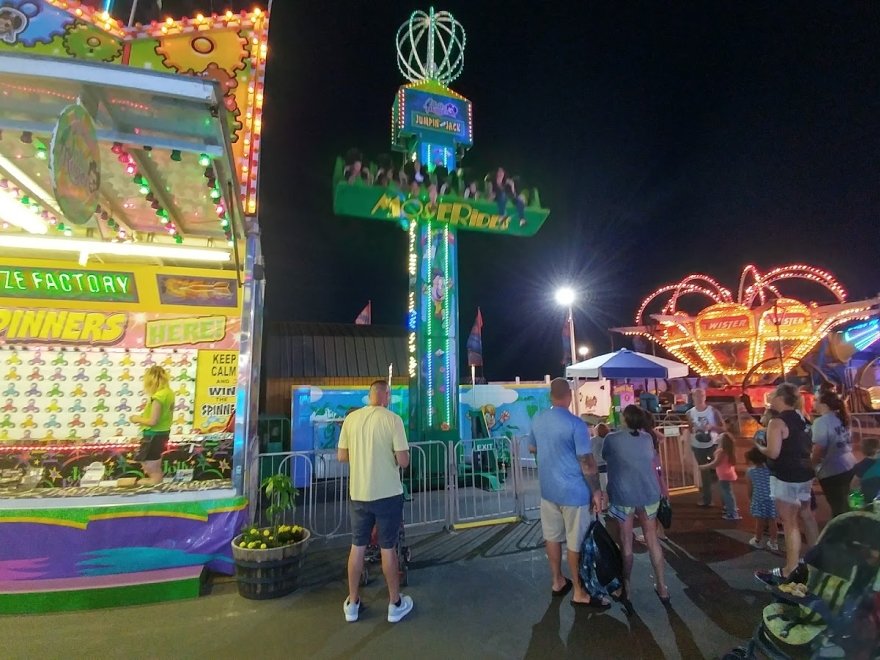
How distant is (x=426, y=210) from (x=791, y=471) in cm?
810

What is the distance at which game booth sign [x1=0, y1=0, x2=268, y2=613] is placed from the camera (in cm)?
421

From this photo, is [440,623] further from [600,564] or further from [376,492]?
[600,564]

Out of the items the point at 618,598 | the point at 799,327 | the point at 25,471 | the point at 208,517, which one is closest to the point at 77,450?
the point at 25,471

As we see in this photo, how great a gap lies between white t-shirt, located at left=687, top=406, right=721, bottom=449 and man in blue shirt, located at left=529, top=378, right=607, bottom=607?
166 inches

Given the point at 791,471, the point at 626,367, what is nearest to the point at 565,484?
the point at 791,471

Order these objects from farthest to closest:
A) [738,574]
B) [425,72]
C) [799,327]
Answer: [799,327], [425,72], [738,574]

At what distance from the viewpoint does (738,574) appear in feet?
16.4

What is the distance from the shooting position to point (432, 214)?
34.9ft

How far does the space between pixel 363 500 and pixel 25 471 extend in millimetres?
6575

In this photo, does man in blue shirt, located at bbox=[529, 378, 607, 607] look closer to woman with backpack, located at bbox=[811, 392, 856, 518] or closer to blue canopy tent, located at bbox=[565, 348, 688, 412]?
woman with backpack, located at bbox=[811, 392, 856, 518]

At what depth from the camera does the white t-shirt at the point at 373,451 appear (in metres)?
4.20

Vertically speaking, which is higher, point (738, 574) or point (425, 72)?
point (425, 72)

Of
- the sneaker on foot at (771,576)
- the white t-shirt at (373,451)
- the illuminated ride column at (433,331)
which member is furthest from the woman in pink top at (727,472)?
the white t-shirt at (373,451)

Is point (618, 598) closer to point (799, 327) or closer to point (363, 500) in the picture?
point (363, 500)
